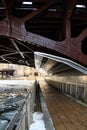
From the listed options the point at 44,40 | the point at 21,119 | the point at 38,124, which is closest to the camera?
the point at 21,119

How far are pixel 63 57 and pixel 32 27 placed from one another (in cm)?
180

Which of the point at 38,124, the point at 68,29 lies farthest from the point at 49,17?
the point at 38,124

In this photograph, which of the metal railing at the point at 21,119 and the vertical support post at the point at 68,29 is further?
the vertical support post at the point at 68,29

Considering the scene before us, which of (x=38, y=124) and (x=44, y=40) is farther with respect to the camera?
(x=38, y=124)

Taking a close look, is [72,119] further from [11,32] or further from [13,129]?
[13,129]

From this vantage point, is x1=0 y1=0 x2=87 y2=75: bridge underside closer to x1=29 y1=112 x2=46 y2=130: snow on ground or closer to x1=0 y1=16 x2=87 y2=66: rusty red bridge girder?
x1=0 y1=16 x2=87 y2=66: rusty red bridge girder

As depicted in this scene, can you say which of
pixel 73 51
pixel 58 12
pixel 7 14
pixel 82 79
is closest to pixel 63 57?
pixel 73 51

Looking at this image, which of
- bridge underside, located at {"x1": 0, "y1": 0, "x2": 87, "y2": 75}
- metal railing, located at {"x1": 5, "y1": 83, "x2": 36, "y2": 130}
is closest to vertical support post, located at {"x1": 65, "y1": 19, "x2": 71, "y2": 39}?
bridge underside, located at {"x1": 0, "y1": 0, "x2": 87, "y2": 75}

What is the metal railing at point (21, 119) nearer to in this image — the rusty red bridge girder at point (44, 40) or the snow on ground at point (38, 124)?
the snow on ground at point (38, 124)

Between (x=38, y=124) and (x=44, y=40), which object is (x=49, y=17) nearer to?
(x=44, y=40)

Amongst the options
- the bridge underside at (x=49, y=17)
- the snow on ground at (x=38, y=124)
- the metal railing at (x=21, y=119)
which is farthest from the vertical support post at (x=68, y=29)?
the snow on ground at (x=38, y=124)

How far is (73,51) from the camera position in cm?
536

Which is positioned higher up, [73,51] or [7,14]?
[7,14]

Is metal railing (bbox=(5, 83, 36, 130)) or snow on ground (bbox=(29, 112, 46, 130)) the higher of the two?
metal railing (bbox=(5, 83, 36, 130))
